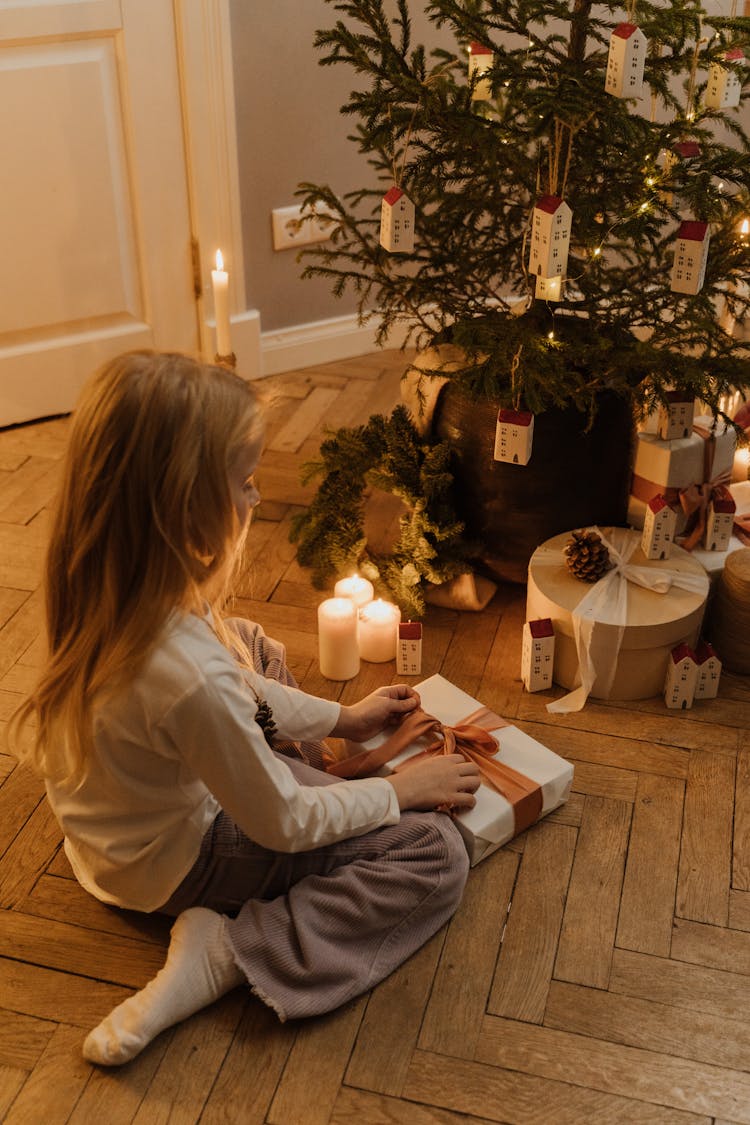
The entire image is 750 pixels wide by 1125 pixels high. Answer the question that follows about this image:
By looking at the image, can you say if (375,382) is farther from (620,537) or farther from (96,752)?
(96,752)

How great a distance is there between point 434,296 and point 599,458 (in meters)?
0.38

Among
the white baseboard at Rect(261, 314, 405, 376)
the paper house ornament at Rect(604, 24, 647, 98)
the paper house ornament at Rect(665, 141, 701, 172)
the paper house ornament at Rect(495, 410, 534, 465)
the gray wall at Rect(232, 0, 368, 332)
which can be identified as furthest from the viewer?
the white baseboard at Rect(261, 314, 405, 376)

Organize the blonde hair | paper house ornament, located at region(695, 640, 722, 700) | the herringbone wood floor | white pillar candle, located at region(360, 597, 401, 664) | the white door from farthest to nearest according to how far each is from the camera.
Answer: the white door, white pillar candle, located at region(360, 597, 401, 664), paper house ornament, located at region(695, 640, 722, 700), the herringbone wood floor, the blonde hair

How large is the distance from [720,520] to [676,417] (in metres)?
0.19

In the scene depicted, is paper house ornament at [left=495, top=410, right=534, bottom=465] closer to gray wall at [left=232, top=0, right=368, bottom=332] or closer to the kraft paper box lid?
the kraft paper box lid

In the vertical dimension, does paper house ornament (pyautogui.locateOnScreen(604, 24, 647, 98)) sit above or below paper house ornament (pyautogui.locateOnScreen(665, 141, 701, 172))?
→ above

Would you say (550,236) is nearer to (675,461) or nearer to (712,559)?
(675,461)

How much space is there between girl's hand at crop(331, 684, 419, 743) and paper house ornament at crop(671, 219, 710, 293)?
72 cm

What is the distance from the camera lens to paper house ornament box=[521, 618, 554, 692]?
1.88 m

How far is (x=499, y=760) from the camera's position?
1706 millimetres

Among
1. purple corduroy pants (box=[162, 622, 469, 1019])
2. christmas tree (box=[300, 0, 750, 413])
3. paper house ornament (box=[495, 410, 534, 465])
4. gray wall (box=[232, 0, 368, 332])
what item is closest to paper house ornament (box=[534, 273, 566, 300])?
christmas tree (box=[300, 0, 750, 413])

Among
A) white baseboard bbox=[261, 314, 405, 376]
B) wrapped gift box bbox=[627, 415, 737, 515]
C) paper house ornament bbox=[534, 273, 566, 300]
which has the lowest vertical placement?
white baseboard bbox=[261, 314, 405, 376]

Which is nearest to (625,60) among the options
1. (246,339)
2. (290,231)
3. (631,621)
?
(631,621)

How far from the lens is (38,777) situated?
5.89 ft
